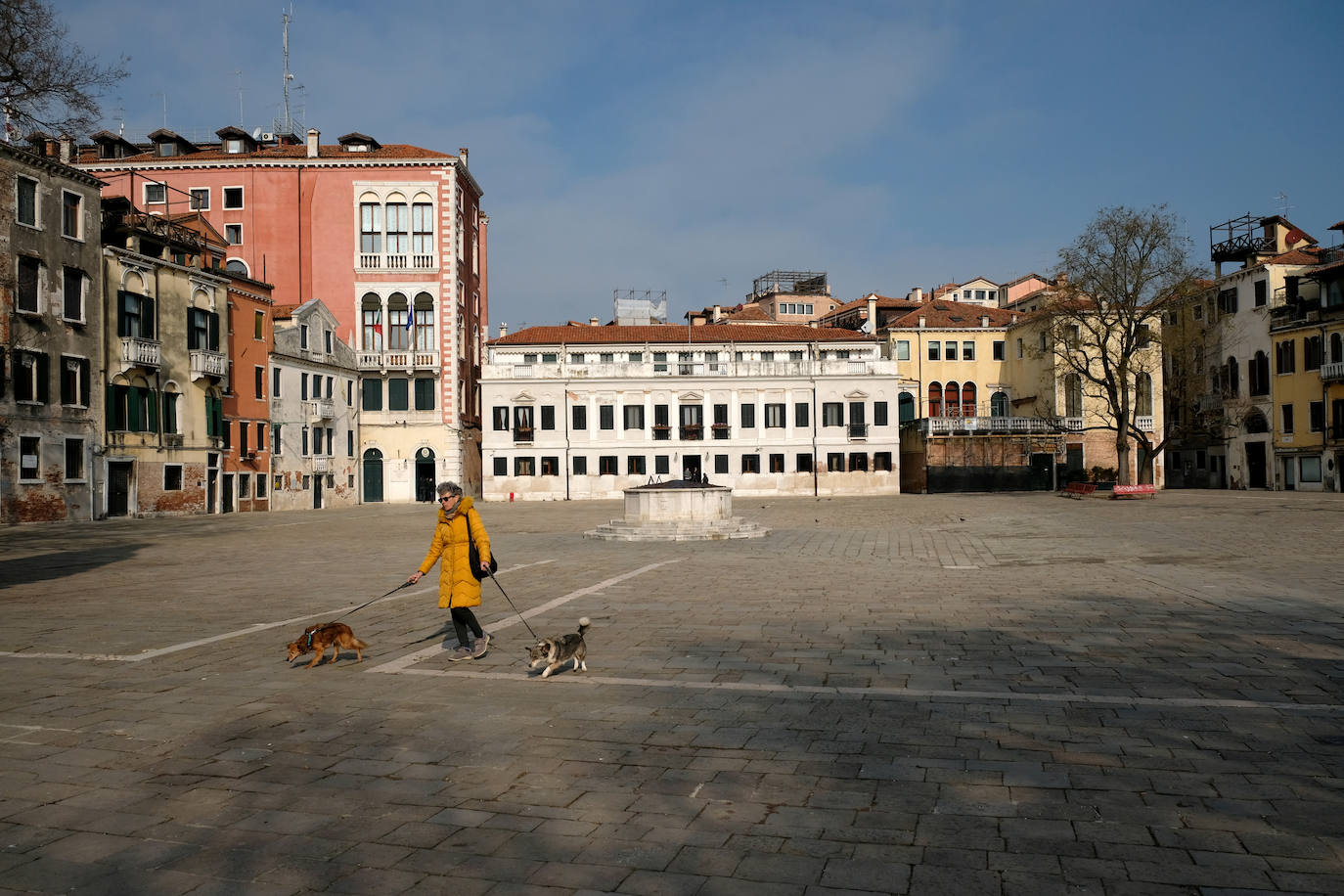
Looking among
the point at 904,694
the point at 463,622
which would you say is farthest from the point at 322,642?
the point at 904,694

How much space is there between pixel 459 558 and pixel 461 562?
0.05 m

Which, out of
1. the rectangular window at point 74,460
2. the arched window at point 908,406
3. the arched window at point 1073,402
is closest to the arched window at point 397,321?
the rectangular window at point 74,460

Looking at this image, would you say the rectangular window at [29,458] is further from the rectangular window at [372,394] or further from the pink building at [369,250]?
the rectangular window at [372,394]

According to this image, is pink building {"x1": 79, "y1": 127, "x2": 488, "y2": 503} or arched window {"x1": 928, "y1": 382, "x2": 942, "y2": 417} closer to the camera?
pink building {"x1": 79, "y1": 127, "x2": 488, "y2": 503}

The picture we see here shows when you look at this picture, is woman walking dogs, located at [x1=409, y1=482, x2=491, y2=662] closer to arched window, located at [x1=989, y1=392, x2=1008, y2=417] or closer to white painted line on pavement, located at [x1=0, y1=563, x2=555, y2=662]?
white painted line on pavement, located at [x1=0, y1=563, x2=555, y2=662]

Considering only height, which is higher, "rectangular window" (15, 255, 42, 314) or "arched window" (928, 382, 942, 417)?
"rectangular window" (15, 255, 42, 314)

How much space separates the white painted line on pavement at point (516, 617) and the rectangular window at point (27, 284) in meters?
26.3

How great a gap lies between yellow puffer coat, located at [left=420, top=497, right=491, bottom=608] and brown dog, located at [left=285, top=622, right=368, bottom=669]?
2.84ft

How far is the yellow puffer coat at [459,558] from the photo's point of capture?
8773mm

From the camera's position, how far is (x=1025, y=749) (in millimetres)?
5828

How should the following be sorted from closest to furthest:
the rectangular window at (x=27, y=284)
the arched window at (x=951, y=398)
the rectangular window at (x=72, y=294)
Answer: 1. the rectangular window at (x=27, y=284)
2. the rectangular window at (x=72, y=294)
3. the arched window at (x=951, y=398)

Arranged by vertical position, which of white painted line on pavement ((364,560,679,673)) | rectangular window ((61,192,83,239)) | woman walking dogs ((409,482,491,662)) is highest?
rectangular window ((61,192,83,239))

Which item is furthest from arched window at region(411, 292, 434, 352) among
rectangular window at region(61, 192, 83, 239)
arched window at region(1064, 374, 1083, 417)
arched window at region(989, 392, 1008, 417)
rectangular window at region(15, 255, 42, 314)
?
arched window at region(1064, 374, 1083, 417)

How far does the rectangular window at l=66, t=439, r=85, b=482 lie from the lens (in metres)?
33.8
